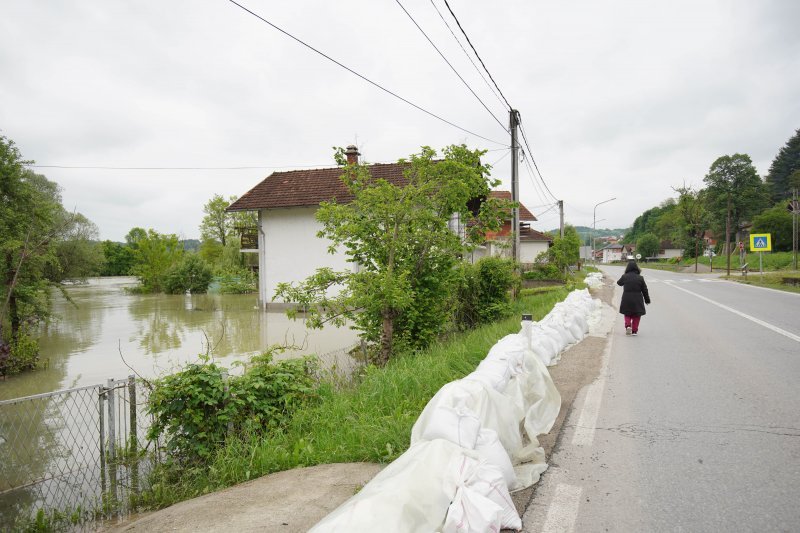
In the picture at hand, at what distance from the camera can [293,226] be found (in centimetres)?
2273

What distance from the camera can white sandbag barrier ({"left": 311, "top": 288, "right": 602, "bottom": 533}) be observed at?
2.31 meters

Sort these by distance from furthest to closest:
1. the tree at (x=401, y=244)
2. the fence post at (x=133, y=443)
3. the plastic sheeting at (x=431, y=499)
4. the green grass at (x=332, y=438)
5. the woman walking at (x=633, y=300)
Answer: the woman walking at (x=633, y=300) → the tree at (x=401, y=244) → the fence post at (x=133, y=443) → the green grass at (x=332, y=438) → the plastic sheeting at (x=431, y=499)

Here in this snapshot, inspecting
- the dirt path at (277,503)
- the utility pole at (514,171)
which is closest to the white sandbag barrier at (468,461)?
the dirt path at (277,503)

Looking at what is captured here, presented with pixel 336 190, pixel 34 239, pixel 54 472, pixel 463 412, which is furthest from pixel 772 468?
pixel 336 190

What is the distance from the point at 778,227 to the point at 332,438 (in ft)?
204

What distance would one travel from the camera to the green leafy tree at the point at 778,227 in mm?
50031

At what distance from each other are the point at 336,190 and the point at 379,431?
18971 millimetres

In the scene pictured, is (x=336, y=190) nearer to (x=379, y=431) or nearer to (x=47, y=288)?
(x=47, y=288)

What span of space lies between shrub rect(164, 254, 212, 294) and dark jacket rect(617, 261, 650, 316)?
3688 cm

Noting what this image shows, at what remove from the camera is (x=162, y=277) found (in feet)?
135

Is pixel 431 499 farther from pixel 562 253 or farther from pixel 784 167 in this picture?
pixel 784 167

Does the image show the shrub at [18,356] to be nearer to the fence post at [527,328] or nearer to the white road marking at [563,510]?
the fence post at [527,328]

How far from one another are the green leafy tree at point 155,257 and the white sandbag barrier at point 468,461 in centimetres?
4167

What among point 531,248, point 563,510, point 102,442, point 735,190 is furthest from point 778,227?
point 102,442
